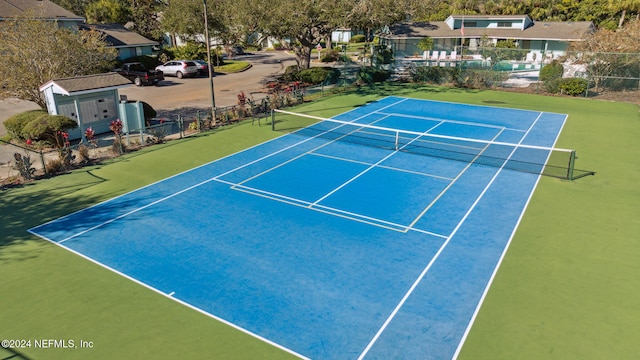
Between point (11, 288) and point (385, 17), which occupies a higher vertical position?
point (385, 17)

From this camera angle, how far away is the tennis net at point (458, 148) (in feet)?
66.2

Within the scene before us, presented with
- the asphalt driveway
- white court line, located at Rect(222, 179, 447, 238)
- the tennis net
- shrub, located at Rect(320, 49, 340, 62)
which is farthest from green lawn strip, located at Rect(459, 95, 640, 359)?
shrub, located at Rect(320, 49, 340, 62)

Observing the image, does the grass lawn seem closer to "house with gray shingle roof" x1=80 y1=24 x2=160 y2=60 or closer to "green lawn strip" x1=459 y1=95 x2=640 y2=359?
"green lawn strip" x1=459 y1=95 x2=640 y2=359

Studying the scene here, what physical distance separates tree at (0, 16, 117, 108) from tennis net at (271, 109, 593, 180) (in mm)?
11907

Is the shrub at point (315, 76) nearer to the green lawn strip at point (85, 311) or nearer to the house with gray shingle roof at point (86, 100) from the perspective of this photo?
the house with gray shingle roof at point (86, 100)

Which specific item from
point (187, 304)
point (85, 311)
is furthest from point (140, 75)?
point (187, 304)

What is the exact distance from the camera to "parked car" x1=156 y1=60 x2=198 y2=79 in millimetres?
45594

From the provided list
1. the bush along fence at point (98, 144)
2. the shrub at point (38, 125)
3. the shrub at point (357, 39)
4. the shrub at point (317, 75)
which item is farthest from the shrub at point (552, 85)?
the shrub at point (357, 39)

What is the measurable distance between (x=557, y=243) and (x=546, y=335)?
4.82 metres

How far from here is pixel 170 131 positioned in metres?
26.6

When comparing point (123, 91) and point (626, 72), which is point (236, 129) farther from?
point (626, 72)

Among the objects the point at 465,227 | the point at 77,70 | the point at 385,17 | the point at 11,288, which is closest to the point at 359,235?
the point at 465,227

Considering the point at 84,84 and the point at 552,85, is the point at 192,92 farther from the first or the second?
the point at 552,85

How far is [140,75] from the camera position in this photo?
4203 cm
